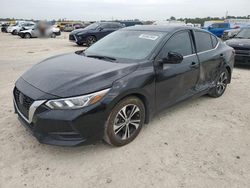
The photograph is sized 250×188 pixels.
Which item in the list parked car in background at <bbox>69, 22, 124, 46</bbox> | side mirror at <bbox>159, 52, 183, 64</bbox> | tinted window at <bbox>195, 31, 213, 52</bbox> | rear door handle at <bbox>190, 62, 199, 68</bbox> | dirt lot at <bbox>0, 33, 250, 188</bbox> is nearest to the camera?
dirt lot at <bbox>0, 33, 250, 188</bbox>

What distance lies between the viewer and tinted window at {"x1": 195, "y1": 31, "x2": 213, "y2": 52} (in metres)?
4.03

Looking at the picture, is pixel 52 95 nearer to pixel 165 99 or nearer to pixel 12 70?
pixel 165 99

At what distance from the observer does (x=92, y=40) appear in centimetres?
1387

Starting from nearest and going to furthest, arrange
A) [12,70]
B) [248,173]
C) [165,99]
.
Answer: [248,173], [165,99], [12,70]

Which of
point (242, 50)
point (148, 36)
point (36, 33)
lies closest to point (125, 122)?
point (148, 36)

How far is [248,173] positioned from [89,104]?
1.94 meters

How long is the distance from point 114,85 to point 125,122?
566 millimetres

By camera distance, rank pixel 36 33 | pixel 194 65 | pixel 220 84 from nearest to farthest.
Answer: pixel 194 65
pixel 220 84
pixel 36 33

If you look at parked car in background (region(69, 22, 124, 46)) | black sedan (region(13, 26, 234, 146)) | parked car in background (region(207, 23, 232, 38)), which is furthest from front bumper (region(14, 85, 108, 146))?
parked car in background (region(207, 23, 232, 38))

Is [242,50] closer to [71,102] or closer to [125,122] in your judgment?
[125,122]

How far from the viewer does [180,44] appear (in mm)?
3650

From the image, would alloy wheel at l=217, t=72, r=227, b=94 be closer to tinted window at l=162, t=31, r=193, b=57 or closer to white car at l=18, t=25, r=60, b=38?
tinted window at l=162, t=31, r=193, b=57

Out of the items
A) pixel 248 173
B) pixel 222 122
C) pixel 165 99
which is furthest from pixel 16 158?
pixel 222 122

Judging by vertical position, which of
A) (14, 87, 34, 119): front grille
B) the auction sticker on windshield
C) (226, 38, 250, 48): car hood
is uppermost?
the auction sticker on windshield
